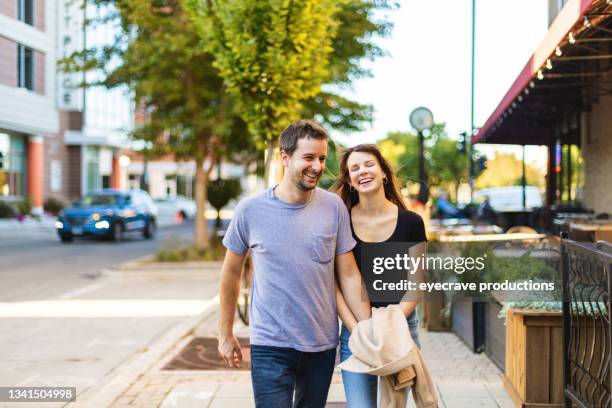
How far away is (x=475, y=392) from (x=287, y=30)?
14.6 ft

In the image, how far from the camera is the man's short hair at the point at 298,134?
3.47 m

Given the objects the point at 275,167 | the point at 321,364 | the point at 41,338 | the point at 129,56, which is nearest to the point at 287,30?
the point at 275,167

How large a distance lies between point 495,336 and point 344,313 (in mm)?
3639

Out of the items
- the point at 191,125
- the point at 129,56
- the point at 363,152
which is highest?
the point at 129,56

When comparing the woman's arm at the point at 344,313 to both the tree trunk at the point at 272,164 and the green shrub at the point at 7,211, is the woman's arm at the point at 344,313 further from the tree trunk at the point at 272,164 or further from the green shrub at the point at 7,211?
the green shrub at the point at 7,211

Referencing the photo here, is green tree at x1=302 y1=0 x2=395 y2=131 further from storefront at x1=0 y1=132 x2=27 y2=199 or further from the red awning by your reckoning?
storefront at x1=0 y1=132 x2=27 y2=199

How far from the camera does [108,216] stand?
83.4ft

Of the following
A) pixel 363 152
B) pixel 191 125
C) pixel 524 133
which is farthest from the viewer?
pixel 524 133

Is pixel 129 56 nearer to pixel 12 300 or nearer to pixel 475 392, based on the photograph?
pixel 12 300

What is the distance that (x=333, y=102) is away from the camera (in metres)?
18.1

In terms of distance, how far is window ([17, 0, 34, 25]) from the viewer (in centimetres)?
1041

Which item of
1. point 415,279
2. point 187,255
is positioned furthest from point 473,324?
point 187,255

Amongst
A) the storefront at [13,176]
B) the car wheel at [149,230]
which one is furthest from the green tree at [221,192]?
the car wheel at [149,230]

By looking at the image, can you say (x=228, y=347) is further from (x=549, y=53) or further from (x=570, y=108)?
(x=570, y=108)
